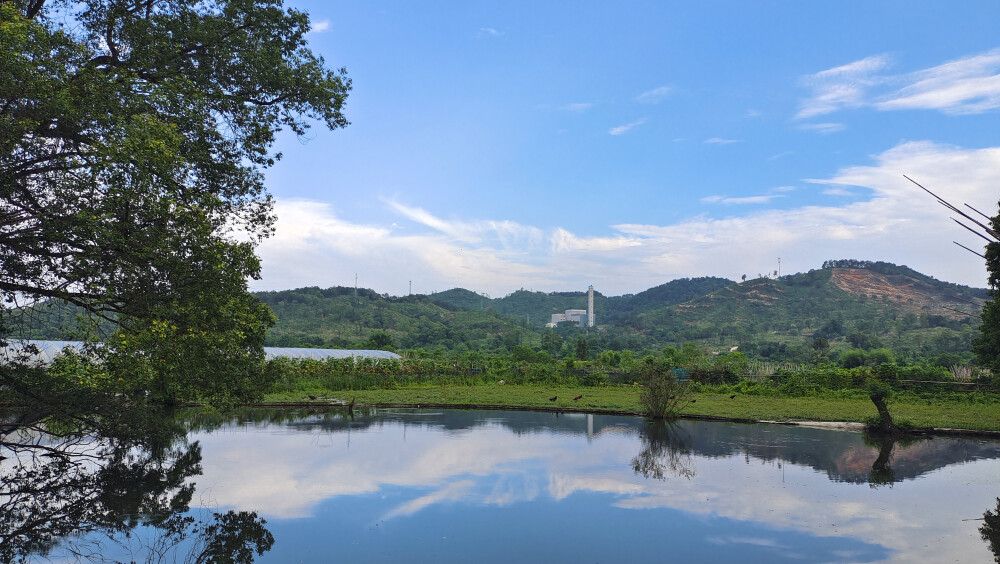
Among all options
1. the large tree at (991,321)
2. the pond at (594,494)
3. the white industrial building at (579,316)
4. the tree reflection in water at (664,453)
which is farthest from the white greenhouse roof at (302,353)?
the white industrial building at (579,316)

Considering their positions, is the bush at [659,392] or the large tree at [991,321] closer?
the large tree at [991,321]

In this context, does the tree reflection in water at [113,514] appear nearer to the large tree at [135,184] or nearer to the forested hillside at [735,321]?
the large tree at [135,184]

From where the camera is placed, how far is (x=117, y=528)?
8977 mm

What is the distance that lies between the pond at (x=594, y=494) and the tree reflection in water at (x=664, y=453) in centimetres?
7

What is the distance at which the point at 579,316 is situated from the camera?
12719cm

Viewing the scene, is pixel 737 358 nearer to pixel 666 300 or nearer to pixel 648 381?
pixel 648 381

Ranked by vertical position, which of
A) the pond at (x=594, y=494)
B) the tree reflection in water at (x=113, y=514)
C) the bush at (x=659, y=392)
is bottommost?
the tree reflection in water at (x=113, y=514)

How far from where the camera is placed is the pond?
838cm

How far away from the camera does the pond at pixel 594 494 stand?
838 cm

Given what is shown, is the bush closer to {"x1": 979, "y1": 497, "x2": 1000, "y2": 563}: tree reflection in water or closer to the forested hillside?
{"x1": 979, "y1": 497, "x2": 1000, "y2": 563}: tree reflection in water

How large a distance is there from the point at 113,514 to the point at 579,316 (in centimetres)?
11971

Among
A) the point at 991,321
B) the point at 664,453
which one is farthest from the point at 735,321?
the point at 664,453

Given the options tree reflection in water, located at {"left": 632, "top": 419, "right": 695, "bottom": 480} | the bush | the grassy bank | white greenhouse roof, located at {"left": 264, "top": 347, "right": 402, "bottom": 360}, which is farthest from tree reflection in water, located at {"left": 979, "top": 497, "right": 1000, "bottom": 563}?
white greenhouse roof, located at {"left": 264, "top": 347, "right": 402, "bottom": 360}

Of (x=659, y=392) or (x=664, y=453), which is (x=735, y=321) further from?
(x=664, y=453)
